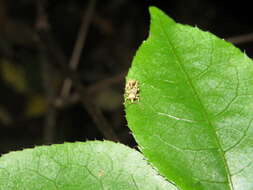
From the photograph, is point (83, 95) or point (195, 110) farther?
point (83, 95)

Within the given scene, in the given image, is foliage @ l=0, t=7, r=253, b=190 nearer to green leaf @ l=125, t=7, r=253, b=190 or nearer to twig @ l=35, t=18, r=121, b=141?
green leaf @ l=125, t=7, r=253, b=190

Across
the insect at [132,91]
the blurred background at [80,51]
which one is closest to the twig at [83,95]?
the insect at [132,91]

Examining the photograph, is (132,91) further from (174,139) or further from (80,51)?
(80,51)

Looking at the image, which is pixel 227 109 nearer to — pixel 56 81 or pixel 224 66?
pixel 224 66

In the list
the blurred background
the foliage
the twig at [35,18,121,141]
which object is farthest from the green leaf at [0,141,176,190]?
the blurred background

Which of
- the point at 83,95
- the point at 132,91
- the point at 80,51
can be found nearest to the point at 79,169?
the point at 132,91

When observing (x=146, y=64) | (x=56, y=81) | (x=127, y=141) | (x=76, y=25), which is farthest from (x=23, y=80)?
(x=146, y=64)

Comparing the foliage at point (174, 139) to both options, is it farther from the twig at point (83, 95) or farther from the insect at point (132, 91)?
the twig at point (83, 95)
